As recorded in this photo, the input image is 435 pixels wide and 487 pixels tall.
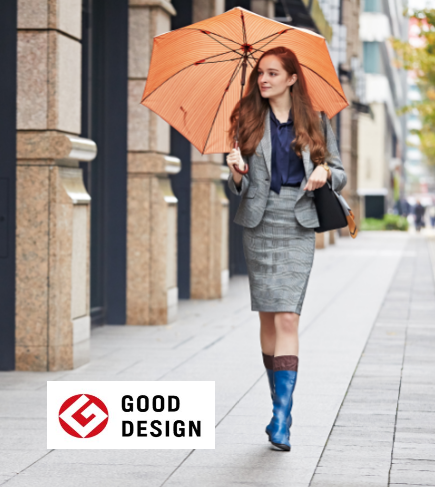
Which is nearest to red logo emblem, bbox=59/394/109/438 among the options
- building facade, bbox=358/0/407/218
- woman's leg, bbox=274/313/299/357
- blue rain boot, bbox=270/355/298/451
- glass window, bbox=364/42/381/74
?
blue rain boot, bbox=270/355/298/451


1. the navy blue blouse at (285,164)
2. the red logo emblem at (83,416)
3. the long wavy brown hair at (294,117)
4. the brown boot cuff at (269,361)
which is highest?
the long wavy brown hair at (294,117)

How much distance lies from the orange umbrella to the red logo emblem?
1537 mm

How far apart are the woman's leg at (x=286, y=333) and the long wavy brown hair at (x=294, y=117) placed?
2.58 feet

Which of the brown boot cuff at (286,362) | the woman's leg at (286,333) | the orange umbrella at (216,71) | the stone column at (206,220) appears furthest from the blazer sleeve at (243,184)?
the stone column at (206,220)

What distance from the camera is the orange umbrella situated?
15.9ft

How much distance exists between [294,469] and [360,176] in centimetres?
5134

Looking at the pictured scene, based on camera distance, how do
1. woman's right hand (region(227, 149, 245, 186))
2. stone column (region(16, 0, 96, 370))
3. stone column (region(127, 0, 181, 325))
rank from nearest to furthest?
woman's right hand (region(227, 149, 245, 186))
stone column (region(16, 0, 96, 370))
stone column (region(127, 0, 181, 325))

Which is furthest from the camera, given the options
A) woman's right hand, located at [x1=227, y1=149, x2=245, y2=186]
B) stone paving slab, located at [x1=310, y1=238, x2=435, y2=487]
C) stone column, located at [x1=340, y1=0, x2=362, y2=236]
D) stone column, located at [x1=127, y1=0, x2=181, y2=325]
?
stone column, located at [x1=340, y1=0, x2=362, y2=236]

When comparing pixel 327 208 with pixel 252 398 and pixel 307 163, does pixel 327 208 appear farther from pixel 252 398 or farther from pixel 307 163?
pixel 252 398

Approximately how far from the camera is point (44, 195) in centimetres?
684

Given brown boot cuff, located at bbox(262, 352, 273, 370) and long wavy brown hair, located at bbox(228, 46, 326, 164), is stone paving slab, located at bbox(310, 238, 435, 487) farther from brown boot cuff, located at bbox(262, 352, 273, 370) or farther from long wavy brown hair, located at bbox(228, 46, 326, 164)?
long wavy brown hair, located at bbox(228, 46, 326, 164)

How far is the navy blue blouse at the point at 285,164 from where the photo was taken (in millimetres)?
4729

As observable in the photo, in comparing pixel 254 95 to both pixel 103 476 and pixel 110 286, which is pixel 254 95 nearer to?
pixel 103 476

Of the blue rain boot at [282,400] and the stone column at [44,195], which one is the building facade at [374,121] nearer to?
the stone column at [44,195]
